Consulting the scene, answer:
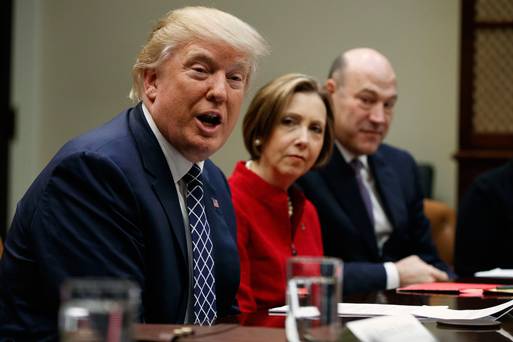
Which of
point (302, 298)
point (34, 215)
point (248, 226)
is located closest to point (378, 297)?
point (248, 226)

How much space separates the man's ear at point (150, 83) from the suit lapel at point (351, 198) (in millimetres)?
1562

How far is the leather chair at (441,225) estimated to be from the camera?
5.47 m

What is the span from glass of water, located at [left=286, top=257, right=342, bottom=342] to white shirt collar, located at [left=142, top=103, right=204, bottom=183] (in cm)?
90

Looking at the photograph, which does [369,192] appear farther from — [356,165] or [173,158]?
[173,158]

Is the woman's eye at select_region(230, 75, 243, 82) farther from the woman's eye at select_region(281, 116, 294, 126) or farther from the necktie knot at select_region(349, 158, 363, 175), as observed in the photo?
the necktie knot at select_region(349, 158, 363, 175)

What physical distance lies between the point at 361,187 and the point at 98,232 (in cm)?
206

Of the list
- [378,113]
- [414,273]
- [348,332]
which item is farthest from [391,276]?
[348,332]

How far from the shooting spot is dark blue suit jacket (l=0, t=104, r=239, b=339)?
1978mm

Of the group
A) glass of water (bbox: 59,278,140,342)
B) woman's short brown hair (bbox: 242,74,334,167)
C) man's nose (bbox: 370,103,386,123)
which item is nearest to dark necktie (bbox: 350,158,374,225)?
man's nose (bbox: 370,103,386,123)

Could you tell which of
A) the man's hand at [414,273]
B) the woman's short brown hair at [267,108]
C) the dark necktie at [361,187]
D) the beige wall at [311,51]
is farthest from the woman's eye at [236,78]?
the beige wall at [311,51]

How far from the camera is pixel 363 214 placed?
12.5 feet

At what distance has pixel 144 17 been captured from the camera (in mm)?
6590

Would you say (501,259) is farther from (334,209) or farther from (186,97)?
(186,97)

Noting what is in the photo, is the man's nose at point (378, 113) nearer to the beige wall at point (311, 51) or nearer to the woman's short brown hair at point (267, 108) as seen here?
the woman's short brown hair at point (267, 108)
